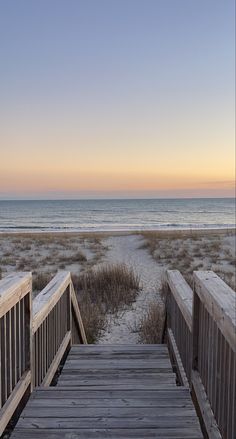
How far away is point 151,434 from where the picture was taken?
2.21 m

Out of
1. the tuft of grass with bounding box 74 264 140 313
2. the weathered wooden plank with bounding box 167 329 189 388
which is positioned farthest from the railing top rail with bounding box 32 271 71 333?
the tuft of grass with bounding box 74 264 140 313

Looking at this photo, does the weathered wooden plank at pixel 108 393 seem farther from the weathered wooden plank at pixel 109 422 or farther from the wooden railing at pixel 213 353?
the weathered wooden plank at pixel 109 422

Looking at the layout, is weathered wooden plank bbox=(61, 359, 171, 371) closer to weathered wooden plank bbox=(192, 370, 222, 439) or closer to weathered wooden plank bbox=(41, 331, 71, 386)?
weathered wooden plank bbox=(41, 331, 71, 386)

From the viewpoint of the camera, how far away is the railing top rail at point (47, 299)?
10.1 feet

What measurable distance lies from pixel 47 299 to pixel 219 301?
193 cm

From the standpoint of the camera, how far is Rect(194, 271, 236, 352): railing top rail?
5.42ft

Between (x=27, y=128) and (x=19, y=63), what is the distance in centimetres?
928

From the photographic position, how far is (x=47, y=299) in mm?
3496

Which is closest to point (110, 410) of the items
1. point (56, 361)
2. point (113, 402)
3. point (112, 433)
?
point (113, 402)

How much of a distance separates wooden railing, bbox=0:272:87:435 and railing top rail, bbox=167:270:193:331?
117 centimetres

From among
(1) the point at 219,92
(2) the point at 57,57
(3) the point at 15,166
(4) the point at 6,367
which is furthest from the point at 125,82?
(3) the point at 15,166

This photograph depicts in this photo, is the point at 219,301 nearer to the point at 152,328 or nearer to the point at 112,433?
the point at 112,433

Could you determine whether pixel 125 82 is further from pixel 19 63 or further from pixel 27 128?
pixel 27 128

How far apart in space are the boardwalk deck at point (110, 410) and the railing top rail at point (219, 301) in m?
0.73
